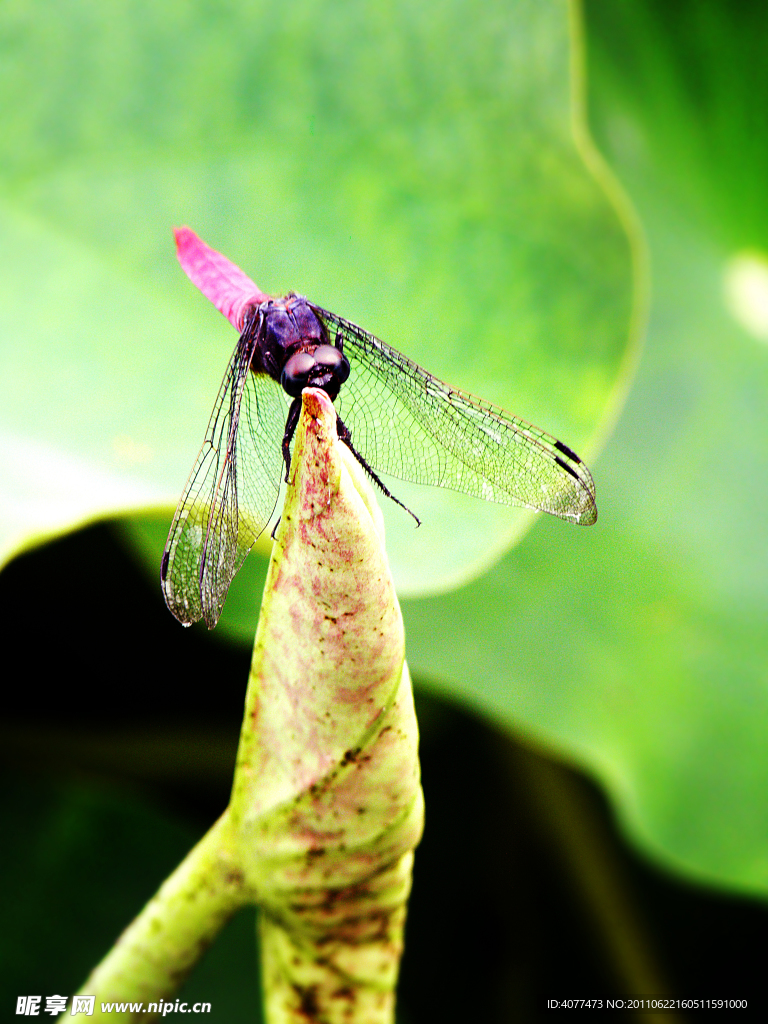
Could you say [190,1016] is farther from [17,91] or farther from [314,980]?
[17,91]

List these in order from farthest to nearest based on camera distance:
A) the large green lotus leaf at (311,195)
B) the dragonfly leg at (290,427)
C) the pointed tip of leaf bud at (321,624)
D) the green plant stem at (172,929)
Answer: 1. the large green lotus leaf at (311,195)
2. the dragonfly leg at (290,427)
3. the green plant stem at (172,929)
4. the pointed tip of leaf bud at (321,624)

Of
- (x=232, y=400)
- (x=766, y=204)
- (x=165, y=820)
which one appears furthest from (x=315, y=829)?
(x=766, y=204)

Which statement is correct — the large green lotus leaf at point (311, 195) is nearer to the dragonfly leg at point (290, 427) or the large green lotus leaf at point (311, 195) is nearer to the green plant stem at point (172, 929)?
the dragonfly leg at point (290, 427)

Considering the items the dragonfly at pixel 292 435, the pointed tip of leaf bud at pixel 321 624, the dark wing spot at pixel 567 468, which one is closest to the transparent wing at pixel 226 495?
the dragonfly at pixel 292 435

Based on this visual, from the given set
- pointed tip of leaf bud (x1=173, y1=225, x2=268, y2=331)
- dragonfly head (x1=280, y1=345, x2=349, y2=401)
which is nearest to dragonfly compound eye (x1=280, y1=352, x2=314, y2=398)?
dragonfly head (x1=280, y1=345, x2=349, y2=401)

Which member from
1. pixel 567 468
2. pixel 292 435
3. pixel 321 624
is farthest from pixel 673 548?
pixel 321 624

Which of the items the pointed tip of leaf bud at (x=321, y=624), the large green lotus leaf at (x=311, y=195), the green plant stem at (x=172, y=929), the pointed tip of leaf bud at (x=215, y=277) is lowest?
the green plant stem at (x=172, y=929)
